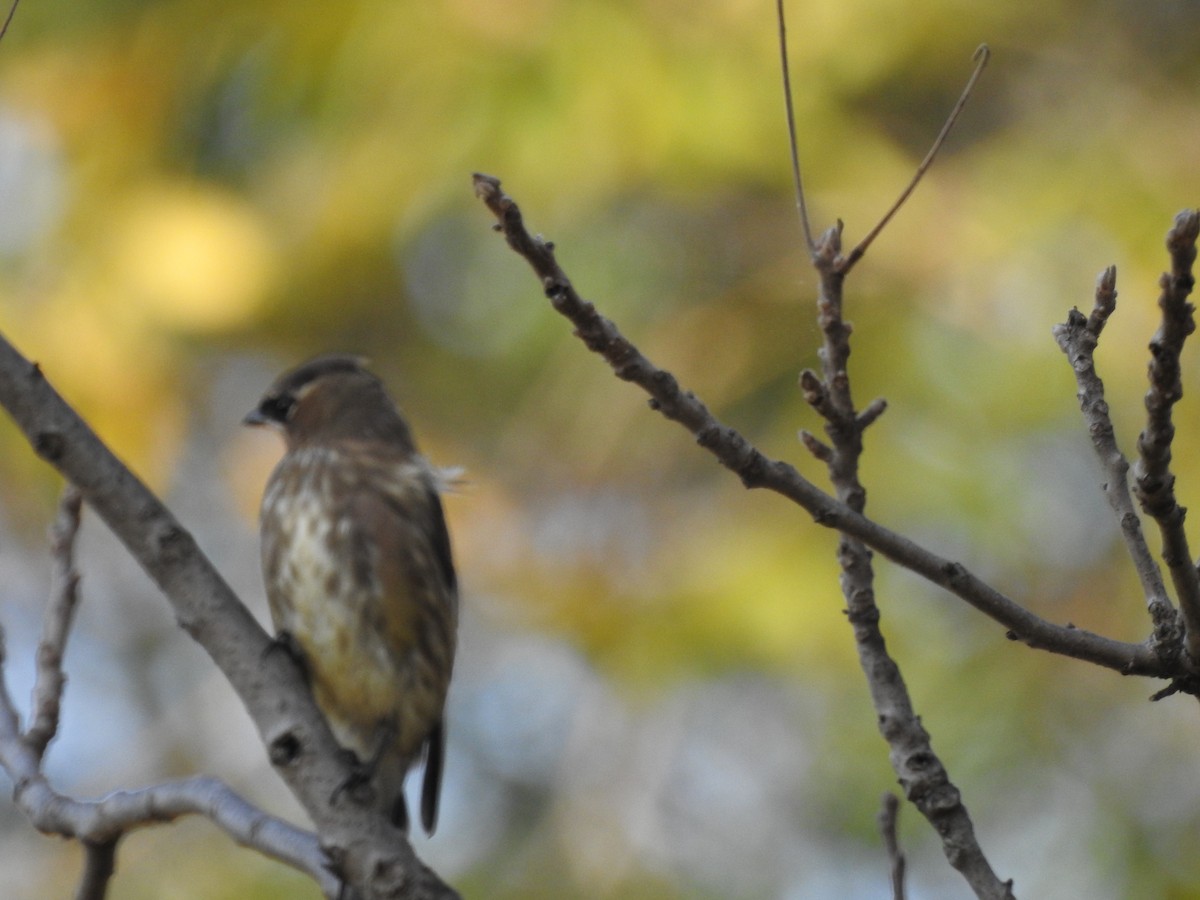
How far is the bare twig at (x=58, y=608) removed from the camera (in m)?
2.57

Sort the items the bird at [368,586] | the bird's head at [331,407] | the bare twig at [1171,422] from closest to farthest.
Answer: the bare twig at [1171,422]
the bird at [368,586]
the bird's head at [331,407]

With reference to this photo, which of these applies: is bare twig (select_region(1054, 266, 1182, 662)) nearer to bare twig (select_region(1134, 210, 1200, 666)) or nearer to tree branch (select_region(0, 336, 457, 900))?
bare twig (select_region(1134, 210, 1200, 666))

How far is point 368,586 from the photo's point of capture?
13.0 feet

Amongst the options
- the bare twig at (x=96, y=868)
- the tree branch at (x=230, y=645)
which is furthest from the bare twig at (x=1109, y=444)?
the bare twig at (x=96, y=868)

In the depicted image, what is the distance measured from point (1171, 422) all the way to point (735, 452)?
51 cm

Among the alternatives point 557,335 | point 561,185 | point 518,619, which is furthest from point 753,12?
point 518,619

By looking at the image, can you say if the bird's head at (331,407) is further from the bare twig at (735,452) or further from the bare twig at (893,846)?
the bare twig at (735,452)

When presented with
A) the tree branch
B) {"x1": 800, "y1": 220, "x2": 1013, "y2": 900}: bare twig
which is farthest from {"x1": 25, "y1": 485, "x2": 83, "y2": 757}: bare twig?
{"x1": 800, "y1": 220, "x2": 1013, "y2": 900}: bare twig

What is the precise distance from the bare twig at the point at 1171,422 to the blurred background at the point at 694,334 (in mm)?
2962

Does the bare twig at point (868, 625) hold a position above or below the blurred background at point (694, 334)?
below

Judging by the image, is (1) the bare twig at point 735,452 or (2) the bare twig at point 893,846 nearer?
(1) the bare twig at point 735,452

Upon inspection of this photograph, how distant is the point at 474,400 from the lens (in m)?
7.01

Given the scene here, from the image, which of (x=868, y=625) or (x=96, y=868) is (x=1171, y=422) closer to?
(x=868, y=625)

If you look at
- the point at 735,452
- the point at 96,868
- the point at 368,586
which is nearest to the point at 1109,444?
the point at 735,452
